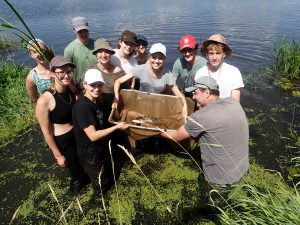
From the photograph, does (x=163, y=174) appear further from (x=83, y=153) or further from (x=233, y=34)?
(x=233, y=34)

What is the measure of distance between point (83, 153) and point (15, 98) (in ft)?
14.0

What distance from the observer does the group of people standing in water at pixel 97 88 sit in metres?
3.39

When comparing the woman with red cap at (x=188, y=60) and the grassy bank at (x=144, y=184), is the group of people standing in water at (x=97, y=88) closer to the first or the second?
the woman with red cap at (x=188, y=60)

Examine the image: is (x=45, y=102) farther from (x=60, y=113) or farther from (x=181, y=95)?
(x=181, y=95)

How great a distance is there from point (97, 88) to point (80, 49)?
6.27 ft

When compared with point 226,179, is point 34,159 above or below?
below

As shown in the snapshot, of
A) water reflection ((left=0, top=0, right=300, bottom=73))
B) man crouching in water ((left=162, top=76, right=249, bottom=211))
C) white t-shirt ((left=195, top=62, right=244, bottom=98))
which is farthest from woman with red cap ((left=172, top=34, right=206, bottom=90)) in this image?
water reflection ((left=0, top=0, right=300, bottom=73))

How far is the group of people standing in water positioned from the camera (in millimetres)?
3389

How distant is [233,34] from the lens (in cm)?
1461

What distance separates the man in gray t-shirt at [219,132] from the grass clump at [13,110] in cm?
455

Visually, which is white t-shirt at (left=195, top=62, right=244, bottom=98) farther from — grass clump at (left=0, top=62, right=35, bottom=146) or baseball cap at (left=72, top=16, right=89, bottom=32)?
grass clump at (left=0, top=62, right=35, bottom=146)

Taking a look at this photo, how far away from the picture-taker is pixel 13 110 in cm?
677

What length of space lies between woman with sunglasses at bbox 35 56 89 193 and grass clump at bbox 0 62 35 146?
2.71 meters

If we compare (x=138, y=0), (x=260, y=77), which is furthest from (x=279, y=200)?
(x=138, y=0)
